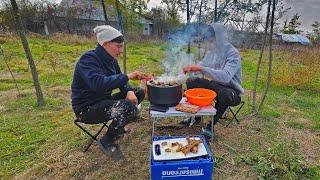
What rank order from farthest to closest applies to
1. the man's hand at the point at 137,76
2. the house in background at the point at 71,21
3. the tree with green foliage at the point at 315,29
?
the tree with green foliage at the point at 315,29 < the house in background at the point at 71,21 < the man's hand at the point at 137,76

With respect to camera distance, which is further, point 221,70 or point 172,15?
point 172,15

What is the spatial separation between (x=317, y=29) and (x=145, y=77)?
23.9 meters


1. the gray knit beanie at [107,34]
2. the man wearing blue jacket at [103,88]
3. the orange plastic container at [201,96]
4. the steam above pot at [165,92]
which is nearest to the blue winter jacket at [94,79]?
the man wearing blue jacket at [103,88]

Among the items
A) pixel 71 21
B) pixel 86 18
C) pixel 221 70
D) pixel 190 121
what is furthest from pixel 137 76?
pixel 86 18

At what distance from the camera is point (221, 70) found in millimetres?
3375

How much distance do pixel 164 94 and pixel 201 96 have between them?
0.47 m

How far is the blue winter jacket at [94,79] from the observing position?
108 inches

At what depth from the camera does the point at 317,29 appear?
74.9 feet

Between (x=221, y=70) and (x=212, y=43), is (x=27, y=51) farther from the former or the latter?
(x=221, y=70)

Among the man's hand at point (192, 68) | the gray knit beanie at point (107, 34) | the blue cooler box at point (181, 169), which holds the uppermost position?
the gray knit beanie at point (107, 34)

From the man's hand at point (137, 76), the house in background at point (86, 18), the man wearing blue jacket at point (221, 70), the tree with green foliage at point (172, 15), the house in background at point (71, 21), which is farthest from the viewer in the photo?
the house in background at point (86, 18)

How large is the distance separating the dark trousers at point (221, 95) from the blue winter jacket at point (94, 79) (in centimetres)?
116

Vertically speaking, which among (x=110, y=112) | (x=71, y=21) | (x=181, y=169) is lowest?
(x=181, y=169)

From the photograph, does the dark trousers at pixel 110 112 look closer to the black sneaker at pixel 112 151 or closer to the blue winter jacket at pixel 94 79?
the blue winter jacket at pixel 94 79
